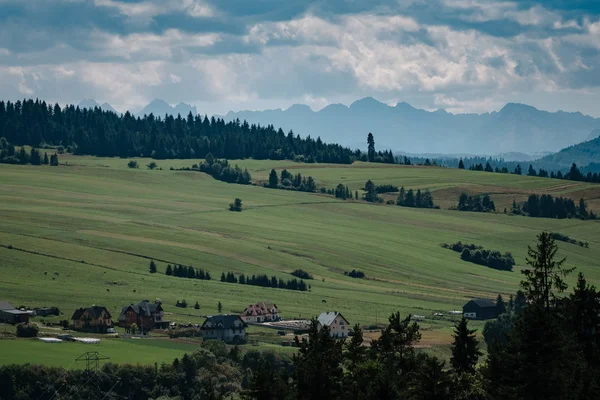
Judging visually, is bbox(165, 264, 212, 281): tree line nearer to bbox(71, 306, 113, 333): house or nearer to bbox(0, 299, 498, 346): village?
bbox(0, 299, 498, 346): village

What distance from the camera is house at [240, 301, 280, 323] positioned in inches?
5162

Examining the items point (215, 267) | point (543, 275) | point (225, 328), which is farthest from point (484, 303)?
point (543, 275)

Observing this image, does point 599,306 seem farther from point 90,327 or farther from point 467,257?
point 467,257

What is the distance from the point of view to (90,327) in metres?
118

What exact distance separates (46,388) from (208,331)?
105ft

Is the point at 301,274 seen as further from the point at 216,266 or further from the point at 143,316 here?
the point at 143,316

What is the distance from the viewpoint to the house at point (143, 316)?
404 ft

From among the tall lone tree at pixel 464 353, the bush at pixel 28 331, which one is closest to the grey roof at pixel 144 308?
the bush at pixel 28 331

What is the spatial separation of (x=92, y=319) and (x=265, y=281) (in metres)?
41.6

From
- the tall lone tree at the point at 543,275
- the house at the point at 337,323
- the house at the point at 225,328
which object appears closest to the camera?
the tall lone tree at the point at 543,275

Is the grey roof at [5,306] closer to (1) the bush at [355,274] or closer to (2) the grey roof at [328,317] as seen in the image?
(2) the grey roof at [328,317]

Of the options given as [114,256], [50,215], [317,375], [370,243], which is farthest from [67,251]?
[317,375]

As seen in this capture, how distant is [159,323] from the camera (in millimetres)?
123562

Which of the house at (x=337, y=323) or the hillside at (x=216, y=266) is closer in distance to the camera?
the house at (x=337, y=323)
